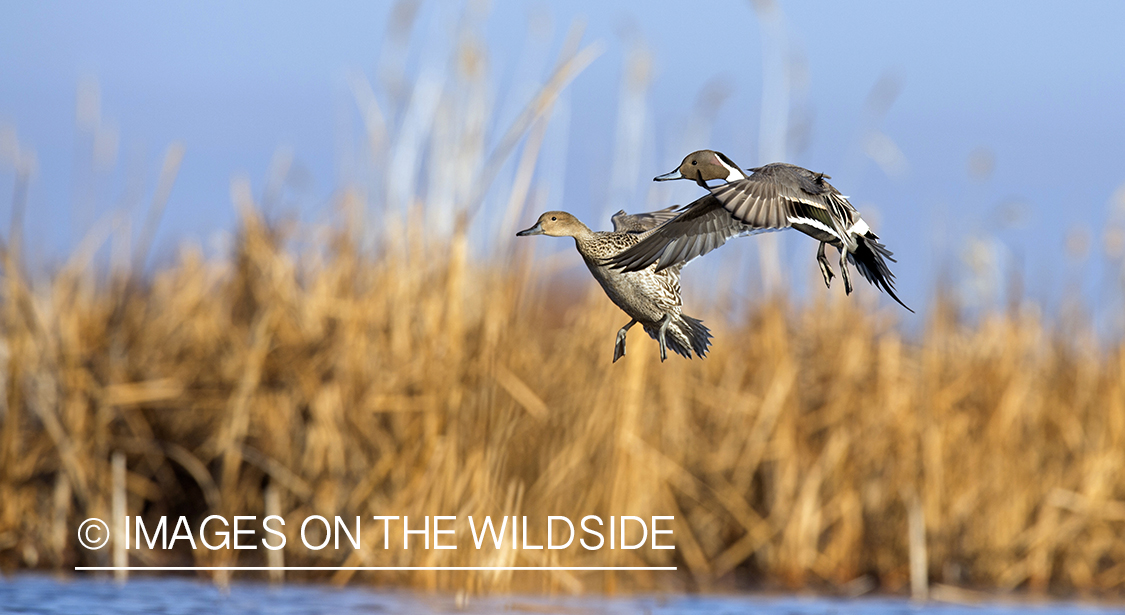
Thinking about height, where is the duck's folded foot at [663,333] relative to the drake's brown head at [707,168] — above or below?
below

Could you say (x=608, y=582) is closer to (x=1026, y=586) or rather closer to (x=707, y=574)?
(x=707, y=574)

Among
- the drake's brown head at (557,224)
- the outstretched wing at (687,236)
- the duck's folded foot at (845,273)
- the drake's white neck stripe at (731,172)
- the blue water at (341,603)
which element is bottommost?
the blue water at (341,603)

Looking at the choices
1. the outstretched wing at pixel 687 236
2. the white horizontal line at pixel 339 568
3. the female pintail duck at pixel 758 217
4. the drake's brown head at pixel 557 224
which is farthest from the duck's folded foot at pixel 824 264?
the white horizontal line at pixel 339 568

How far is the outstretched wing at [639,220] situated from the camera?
1.87 metres

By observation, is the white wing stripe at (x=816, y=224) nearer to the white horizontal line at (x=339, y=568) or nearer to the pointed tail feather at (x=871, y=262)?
the pointed tail feather at (x=871, y=262)

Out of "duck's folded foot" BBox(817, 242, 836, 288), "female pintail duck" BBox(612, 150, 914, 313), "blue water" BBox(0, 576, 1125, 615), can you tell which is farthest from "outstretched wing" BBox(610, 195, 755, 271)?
"blue water" BBox(0, 576, 1125, 615)

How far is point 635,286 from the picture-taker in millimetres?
1772

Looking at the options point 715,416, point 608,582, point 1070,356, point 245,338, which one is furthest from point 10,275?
point 1070,356

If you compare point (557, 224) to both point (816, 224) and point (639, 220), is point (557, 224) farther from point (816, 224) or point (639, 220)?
point (816, 224)

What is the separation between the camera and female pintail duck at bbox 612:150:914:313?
1.45 m

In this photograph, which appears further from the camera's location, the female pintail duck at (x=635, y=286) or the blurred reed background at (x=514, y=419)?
the blurred reed background at (x=514, y=419)

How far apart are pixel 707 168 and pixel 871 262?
263 mm

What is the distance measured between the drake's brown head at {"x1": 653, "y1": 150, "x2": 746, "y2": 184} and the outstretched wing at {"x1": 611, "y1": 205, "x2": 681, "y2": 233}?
198 mm

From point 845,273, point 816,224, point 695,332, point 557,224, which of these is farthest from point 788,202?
point 557,224
